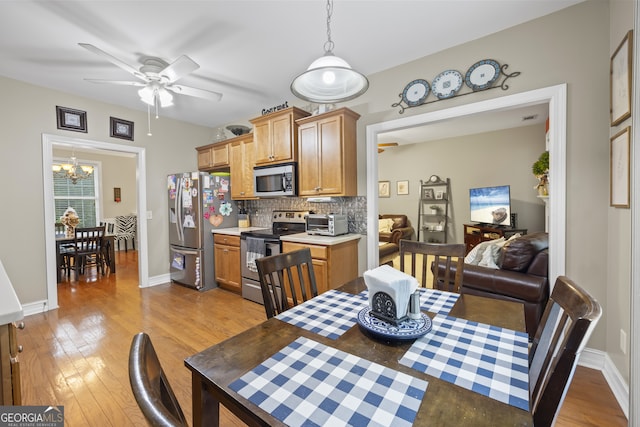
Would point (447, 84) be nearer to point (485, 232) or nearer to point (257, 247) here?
point (257, 247)

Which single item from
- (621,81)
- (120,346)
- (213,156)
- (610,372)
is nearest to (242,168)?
(213,156)

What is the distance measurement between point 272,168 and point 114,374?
2.53 meters

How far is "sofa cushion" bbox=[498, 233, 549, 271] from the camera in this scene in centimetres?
225

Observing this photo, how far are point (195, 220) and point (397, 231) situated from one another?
14.3 feet

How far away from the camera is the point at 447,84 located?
250 centimetres

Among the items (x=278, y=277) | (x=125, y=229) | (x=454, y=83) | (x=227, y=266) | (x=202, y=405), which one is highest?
(x=454, y=83)

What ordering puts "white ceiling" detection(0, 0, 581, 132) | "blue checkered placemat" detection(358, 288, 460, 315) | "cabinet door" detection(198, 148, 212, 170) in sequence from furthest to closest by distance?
"cabinet door" detection(198, 148, 212, 170) → "white ceiling" detection(0, 0, 581, 132) → "blue checkered placemat" detection(358, 288, 460, 315)

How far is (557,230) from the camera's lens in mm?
2072

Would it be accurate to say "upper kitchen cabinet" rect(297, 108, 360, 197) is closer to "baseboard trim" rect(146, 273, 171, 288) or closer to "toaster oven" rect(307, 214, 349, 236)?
"toaster oven" rect(307, 214, 349, 236)

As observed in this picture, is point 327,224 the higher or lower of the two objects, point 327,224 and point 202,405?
the higher

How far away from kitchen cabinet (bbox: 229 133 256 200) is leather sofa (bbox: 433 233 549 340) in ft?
9.49

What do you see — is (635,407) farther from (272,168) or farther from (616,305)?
(272,168)

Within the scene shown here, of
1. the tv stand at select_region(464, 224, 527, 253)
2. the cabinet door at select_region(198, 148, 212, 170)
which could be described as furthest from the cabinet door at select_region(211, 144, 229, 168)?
the tv stand at select_region(464, 224, 527, 253)

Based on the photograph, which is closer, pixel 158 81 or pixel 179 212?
pixel 158 81
